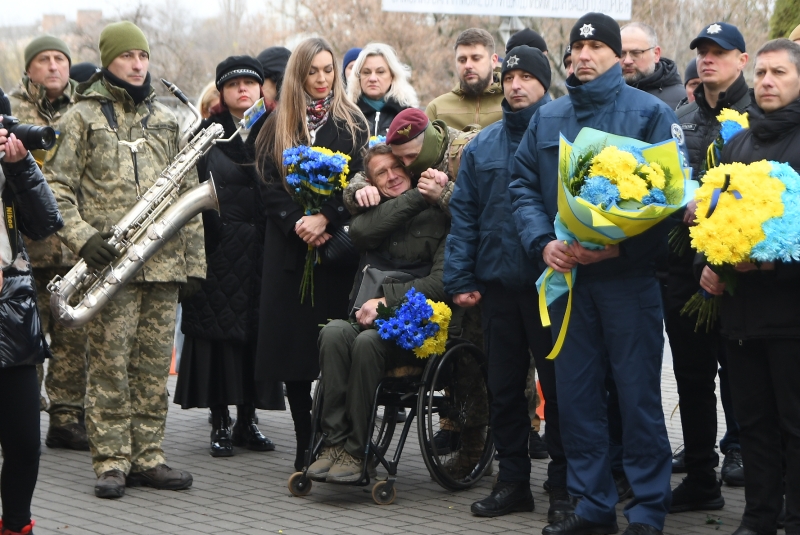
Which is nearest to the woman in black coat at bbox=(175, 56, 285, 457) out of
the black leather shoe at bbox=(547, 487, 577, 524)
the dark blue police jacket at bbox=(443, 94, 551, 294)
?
the dark blue police jacket at bbox=(443, 94, 551, 294)

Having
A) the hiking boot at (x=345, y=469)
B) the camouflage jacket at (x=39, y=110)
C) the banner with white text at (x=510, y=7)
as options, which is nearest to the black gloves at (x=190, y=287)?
the camouflage jacket at (x=39, y=110)

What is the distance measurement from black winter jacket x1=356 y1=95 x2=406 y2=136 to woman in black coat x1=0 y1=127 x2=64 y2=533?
3018 mm

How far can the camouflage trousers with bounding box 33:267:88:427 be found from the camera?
303 inches

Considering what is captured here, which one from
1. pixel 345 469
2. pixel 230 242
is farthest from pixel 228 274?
pixel 345 469

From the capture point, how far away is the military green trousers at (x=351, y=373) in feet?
20.1

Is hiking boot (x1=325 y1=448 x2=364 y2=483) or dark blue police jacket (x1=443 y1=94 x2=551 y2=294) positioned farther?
hiking boot (x1=325 y1=448 x2=364 y2=483)

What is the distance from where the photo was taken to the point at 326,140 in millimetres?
6789

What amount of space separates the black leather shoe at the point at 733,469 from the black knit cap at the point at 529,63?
7.93ft

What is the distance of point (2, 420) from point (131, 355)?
1785mm

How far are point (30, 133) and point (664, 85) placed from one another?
13.9ft

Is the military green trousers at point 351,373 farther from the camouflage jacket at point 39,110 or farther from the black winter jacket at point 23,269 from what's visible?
the camouflage jacket at point 39,110

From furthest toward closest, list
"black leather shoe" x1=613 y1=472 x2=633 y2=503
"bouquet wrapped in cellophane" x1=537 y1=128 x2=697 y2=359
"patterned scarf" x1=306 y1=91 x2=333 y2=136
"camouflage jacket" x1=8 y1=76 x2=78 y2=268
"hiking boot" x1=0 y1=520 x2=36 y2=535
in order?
"camouflage jacket" x1=8 y1=76 x2=78 y2=268 → "patterned scarf" x1=306 y1=91 x2=333 y2=136 → "black leather shoe" x1=613 y1=472 x2=633 y2=503 → "hiking boot" x1=0 y1=520 x2=36 y2=535 → "bouquet wrapped in cellophane" x1=537 y1=128 x2=697 y2=359

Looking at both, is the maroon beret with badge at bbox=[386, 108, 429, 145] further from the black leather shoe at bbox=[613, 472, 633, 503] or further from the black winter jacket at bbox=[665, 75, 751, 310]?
the black leather shoe at bbox=[613, 472, 633, 503]

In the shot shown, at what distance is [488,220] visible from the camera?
5.96m
